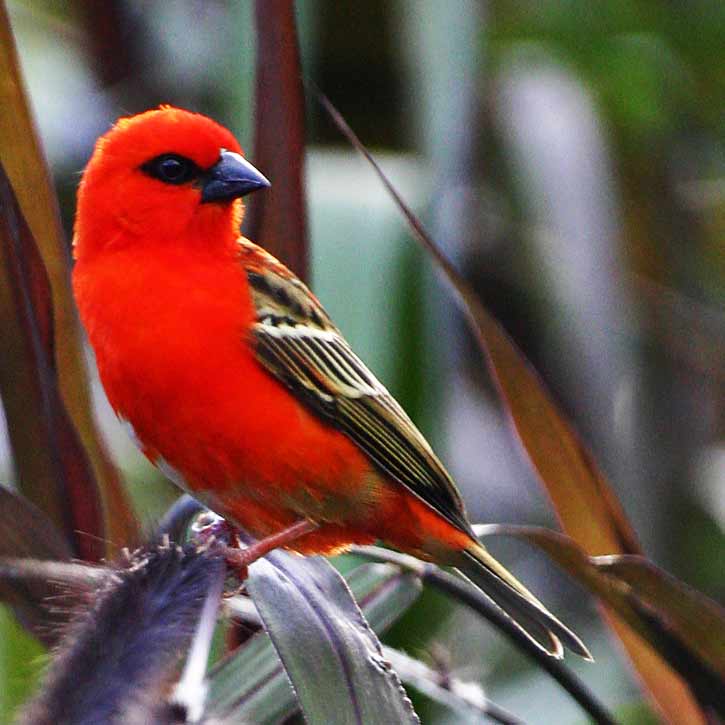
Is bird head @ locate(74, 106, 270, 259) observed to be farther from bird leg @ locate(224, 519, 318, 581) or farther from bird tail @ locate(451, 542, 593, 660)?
bird tail @ locate(451, 542, 593, 660)

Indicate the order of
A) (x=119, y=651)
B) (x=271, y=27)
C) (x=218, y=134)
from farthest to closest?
(x=218, y=134), (x=271, y=27), (x=119, y=651)

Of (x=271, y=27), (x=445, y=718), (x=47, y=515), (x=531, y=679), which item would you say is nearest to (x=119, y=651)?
(x=47, y=515)

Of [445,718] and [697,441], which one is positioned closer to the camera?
[445,718]

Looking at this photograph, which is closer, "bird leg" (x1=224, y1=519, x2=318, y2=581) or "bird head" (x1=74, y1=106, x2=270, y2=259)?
"bird leg" (x1=224, y1=519, x2=318, y2=581)

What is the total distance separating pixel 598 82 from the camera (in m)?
4.55

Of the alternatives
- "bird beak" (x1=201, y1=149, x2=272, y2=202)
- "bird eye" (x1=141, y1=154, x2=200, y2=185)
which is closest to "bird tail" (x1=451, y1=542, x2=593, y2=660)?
"bird beak" (x1=201, y1=149, x2=272, y2=202)

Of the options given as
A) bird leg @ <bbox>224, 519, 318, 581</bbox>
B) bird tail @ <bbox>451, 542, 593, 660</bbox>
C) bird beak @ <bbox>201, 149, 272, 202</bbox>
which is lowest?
bird tail @ <bbox>451, 542, 593, 660</bbox>

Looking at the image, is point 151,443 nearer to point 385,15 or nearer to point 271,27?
point 271,27

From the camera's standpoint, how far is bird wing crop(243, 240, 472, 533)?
2590mm

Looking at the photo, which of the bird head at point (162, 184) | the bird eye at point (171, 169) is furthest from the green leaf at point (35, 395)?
the bird eye at point (171, 169)

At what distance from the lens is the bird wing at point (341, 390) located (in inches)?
102

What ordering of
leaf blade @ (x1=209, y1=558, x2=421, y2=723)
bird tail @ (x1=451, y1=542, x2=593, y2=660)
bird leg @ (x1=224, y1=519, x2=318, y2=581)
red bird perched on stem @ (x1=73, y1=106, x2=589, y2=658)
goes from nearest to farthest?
1. leaf blade @ (x1=209, y1=558, x2=421, y2=723)
2. bird leg @ (x1=224, y1=519, x2=318, y2=581)
3. red bird perched on stem @ (x1=73, y1=106, x2=589, y2=658)
4. bird tail @ (x1=451, y1=542, x2=593, y2=660)

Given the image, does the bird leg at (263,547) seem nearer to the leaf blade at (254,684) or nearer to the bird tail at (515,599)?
the leaf blade at (254,684)

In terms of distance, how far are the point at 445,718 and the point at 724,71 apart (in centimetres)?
248
